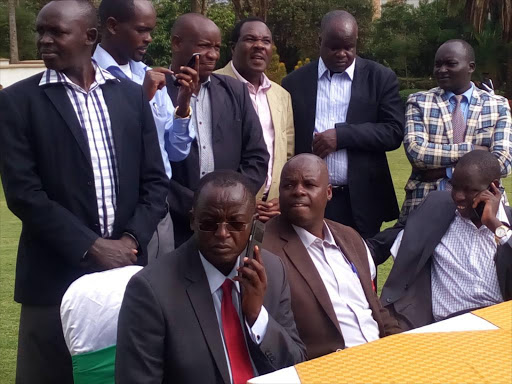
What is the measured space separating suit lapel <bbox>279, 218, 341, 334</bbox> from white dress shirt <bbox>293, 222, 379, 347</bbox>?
0.15 ft

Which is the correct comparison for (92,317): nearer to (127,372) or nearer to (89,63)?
(127,372)

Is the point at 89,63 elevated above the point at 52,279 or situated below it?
above

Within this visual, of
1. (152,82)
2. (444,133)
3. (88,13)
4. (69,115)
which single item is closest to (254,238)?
(69,115)

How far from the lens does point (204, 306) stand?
288 cm

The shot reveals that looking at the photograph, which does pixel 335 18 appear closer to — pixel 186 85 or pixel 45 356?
pixel 186 85

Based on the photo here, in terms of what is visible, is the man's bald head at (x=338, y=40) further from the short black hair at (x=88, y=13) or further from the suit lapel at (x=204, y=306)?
the suit lapel at (x=204, y=306)

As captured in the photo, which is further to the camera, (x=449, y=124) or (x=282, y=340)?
(x=449, y=124)

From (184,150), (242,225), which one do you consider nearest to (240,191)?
(242,225)

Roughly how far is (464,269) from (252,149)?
1.25 metres

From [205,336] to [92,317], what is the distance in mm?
419

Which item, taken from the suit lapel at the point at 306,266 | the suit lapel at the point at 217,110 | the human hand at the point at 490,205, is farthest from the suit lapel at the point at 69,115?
the human hand at the point at 490,205

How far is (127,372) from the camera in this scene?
2.77m

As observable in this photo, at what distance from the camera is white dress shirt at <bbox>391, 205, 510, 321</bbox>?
417 centimetres

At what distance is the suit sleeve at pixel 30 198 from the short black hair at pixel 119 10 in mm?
1026
